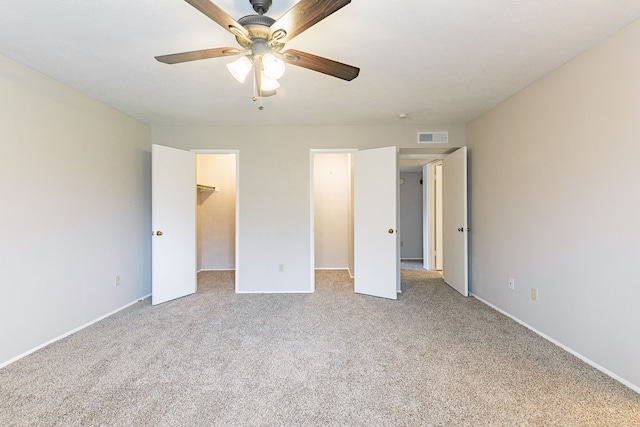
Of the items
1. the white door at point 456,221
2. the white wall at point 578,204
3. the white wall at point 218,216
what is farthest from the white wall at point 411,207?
the white wall at point 218,216

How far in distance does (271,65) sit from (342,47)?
2.37ft

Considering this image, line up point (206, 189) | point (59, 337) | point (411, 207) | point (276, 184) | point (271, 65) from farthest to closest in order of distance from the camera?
point (411, 207) → point (206, 189) → point (276, 184) → point (59, 337) → point (271, 65)

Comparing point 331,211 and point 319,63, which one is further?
point 331,211

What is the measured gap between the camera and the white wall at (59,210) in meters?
2.10

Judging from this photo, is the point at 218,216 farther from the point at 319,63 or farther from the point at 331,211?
the point at 319,63

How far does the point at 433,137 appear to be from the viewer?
377cm

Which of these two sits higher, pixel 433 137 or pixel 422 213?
pixel 433 137

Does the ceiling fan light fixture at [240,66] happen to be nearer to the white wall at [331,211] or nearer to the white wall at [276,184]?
the white wall at [276,184]

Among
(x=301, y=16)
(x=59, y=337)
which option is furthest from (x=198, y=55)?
(x=59, y=337)

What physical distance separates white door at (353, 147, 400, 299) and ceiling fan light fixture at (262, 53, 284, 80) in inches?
88.2

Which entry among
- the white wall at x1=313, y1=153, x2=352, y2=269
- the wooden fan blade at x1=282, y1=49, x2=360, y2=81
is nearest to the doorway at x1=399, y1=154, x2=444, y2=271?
the white wall at x1=313, y1=153, x2=352, y2=269

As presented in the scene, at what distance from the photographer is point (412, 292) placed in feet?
12.4

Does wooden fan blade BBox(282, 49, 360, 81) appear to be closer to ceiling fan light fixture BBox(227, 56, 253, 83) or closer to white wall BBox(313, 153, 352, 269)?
ceiling fan light fixture BBox(227, 56, 253, 83)

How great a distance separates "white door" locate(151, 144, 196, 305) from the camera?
132 inches
